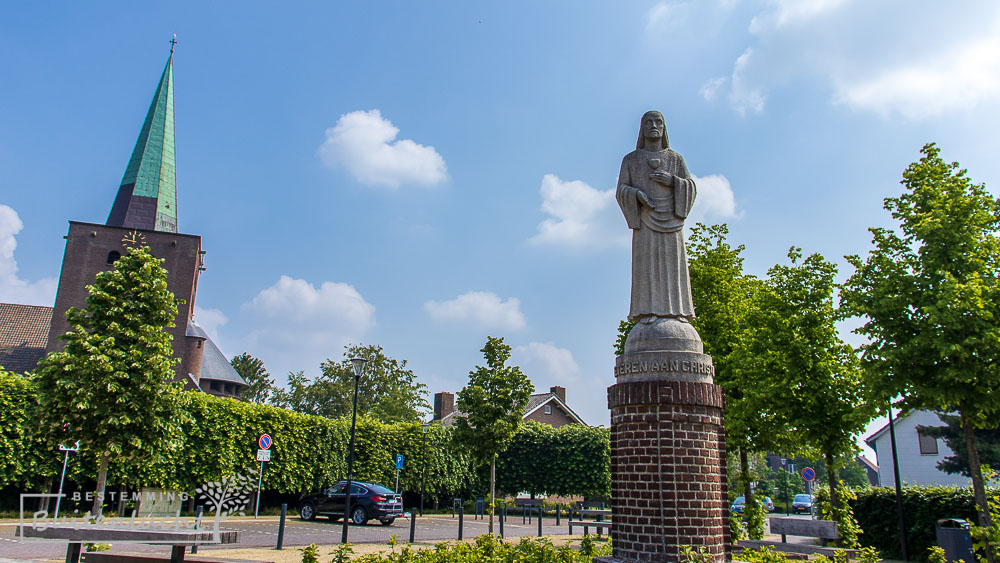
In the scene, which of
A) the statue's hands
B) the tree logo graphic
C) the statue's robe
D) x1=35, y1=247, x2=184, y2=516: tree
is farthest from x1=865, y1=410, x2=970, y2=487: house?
the tree logo graphic

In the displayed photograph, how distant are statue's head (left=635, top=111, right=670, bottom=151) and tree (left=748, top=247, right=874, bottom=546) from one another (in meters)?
10.2

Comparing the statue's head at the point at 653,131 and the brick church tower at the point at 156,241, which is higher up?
the brick church tower at the point at 156,241

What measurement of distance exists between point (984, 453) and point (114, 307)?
33805mm

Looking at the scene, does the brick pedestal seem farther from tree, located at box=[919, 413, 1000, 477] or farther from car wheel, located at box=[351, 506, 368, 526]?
tree, located at box=[919, 413, 1000, 477]

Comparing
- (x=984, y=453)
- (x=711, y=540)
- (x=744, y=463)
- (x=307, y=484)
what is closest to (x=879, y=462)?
(x=984, y=453)

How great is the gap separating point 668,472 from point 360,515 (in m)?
19.2

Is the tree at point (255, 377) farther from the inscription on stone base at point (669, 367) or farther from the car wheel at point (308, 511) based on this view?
the inscription on stone base at point (669, 367)

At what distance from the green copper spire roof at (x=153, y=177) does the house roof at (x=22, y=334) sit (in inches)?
336

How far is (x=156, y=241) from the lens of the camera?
4191 cm

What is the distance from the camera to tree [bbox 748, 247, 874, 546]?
55.2 feet

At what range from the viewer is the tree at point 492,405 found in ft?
74.0

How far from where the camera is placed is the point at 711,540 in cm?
743

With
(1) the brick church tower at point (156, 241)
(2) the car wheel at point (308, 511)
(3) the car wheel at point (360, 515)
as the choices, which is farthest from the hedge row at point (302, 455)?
(1) the brick church tower at point (156, 241)

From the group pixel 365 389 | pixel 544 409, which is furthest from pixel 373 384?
pixel 544 409
